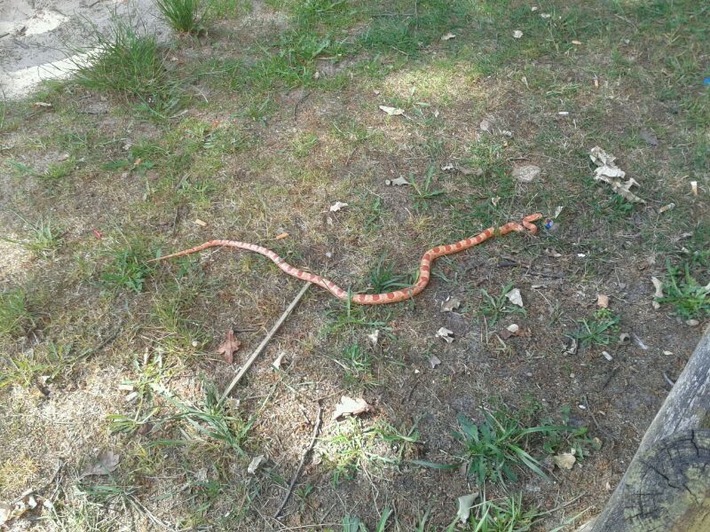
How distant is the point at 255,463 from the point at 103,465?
0.83 metres

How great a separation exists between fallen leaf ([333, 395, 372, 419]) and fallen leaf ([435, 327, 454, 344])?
2.25ft

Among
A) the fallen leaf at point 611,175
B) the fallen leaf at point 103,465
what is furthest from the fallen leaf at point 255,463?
the fallen leaf at point 611,175

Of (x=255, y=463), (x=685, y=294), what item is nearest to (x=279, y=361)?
(x=255, y=463)

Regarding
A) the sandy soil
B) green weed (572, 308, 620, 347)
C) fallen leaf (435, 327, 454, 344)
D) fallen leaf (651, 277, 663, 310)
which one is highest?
the sandy soil

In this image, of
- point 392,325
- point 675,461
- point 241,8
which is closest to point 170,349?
point 392,325

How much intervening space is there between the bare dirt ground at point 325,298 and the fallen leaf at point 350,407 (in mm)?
58

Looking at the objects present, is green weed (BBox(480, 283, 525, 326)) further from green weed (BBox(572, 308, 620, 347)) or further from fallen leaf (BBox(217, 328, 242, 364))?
fallen leaf (BBox(217, 328, 242, 364))

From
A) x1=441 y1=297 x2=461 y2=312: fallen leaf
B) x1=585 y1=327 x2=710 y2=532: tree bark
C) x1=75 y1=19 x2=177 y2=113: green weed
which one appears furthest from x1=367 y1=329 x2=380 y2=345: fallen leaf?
x1=75 y1=19 x2=177 y2=113: green weed

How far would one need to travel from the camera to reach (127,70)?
204 inches

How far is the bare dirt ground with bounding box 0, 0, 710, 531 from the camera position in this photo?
2980 millimetres

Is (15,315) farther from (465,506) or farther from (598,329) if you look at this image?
(598,329)

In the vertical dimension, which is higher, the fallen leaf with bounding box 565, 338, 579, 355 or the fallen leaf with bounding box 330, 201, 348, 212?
the fallen leaf with bounding box 330, 201, 348, 212

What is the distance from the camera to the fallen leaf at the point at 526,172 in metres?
4.58

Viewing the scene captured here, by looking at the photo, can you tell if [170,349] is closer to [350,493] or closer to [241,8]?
[350,493]
